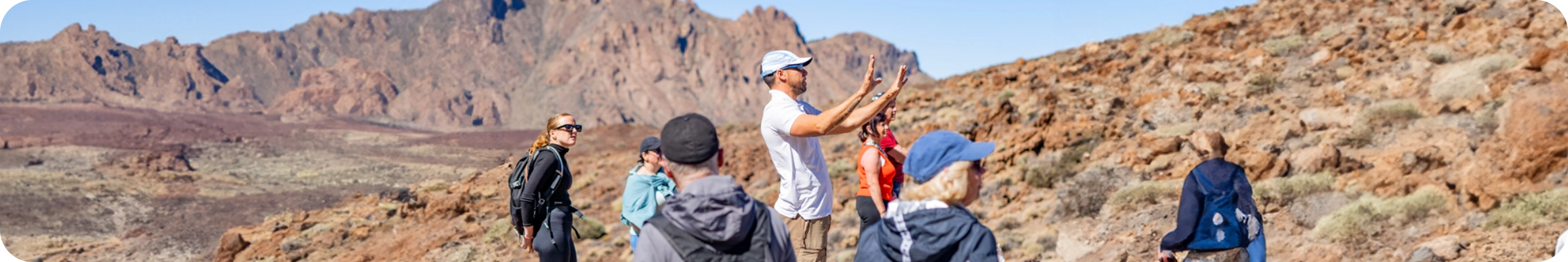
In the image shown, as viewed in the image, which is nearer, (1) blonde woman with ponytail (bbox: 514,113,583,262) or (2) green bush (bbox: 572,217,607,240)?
(1) blonde woman with ponytail (bbox: 514,113,583,262)

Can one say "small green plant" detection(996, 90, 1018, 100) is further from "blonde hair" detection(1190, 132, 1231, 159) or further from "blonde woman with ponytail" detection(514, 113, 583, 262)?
"blonde woman with ponytail" detection(514, 113, 583, 262)

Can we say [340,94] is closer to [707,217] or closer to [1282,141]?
[1282,141]

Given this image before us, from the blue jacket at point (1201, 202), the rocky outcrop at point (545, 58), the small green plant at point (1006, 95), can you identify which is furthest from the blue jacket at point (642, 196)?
the rocky outcrop at point (545, 58)

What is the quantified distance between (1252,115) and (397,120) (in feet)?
416

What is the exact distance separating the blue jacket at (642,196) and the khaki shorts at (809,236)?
0.88 metres

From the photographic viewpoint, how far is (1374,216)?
858cm

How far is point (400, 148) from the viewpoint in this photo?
74.6 metres

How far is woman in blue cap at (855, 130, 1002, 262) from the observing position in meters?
3.05

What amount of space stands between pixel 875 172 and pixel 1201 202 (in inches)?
63.3

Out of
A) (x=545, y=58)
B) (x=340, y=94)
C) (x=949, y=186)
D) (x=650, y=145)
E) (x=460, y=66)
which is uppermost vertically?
(x=949, y=186)

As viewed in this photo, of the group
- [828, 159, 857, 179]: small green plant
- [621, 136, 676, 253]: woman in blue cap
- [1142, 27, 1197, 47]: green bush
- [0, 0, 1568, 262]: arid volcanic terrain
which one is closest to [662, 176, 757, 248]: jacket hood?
[621, 136, 676, 253]: woman in blue cap

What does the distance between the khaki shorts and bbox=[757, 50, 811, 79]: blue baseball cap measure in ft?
2.16

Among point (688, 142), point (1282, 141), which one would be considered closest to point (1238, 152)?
point (1282, 141)

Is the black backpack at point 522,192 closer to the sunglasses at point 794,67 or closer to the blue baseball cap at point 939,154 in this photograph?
the sunglasses at point 794,67
